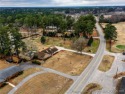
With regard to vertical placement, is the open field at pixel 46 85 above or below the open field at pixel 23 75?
below

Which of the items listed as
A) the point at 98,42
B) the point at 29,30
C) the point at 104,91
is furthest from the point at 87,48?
the point at 29,30

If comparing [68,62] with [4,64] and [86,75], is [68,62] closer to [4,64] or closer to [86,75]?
[86,75]

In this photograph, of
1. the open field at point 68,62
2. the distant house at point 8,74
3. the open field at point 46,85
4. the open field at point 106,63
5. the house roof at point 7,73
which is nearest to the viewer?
the open field at point 46,85

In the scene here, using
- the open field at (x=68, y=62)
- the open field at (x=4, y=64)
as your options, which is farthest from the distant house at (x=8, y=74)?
the open field at (x=68, y=62)

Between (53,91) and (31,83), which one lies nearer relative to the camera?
(53,91)

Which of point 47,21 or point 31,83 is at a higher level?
point 47,21

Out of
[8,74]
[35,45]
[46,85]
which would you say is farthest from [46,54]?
[46,85]

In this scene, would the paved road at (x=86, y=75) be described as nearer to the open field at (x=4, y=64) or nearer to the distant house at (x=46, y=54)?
the distant house at (x=46, y=54)

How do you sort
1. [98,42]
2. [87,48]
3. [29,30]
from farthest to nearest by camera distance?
[29,30]
[98,42]
[87,48]

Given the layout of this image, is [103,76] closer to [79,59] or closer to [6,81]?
[79,59]
